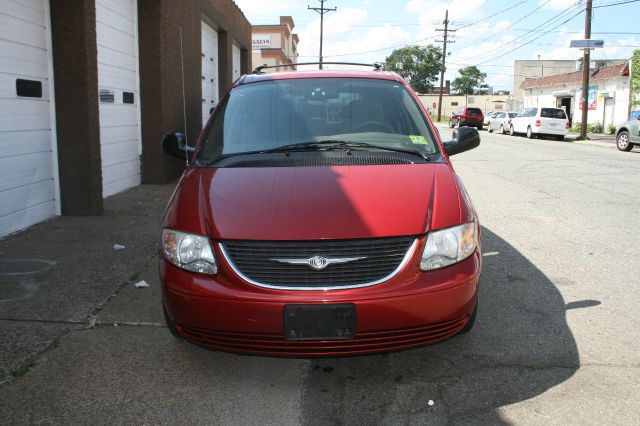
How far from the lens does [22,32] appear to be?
253 inches

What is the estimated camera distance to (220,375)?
10.9 feet

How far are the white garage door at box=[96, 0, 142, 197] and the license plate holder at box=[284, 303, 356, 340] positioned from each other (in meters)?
6.60

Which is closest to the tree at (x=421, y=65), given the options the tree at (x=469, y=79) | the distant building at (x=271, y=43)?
the tree at (x=469, y=79)

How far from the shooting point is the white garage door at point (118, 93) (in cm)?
861

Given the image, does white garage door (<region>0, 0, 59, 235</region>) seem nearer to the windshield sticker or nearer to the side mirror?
the windshield sticker

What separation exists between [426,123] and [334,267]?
1801 mm

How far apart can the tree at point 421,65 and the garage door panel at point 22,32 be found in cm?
11748

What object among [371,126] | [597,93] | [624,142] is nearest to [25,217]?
[371,126]

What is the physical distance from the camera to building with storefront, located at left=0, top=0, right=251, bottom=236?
6383mm

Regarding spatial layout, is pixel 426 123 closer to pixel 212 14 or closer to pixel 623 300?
pixel 623 300

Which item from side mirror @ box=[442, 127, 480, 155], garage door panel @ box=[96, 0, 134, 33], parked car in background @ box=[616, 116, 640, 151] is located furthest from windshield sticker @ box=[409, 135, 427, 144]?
parked car in background @ box=[616, 116, 640, 151]

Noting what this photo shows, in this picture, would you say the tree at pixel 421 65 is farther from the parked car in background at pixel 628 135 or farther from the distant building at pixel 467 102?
the parked car in background at pixel 628 135

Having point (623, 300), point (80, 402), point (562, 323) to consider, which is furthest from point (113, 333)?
point (623, 300)

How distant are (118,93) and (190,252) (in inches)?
278
